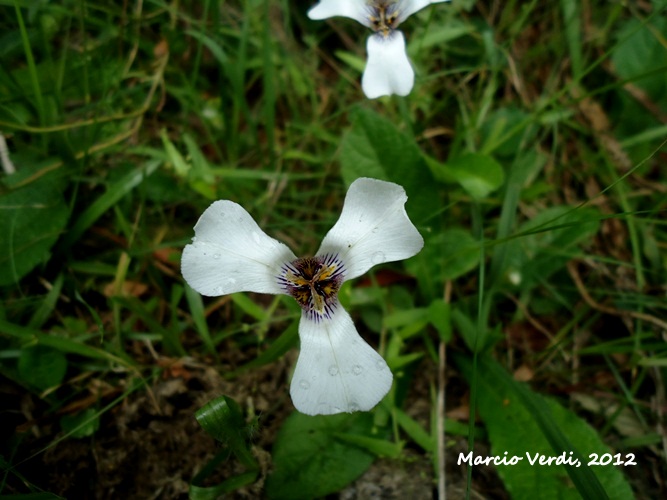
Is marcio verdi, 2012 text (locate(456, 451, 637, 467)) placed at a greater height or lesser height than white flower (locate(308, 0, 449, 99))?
lesser

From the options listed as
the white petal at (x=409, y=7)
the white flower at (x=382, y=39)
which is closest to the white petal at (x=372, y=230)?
the white flower at (x=382, y=39)

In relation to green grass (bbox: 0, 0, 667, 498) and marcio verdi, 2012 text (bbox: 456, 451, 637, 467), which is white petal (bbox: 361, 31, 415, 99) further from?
marcio verdi, 2012 text (bbox: 456, 451, 637, 467)

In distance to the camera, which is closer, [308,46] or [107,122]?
[107,122]

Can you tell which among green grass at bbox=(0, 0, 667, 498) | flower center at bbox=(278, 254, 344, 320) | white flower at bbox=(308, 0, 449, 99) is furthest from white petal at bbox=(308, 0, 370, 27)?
flower center at bbox=(278, 254, 344, 320)

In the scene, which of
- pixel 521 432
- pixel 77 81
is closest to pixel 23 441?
pixel 77 81

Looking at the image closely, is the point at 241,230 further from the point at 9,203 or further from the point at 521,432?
the point at 521,432

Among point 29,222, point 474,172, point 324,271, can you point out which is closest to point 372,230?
point 324,271
